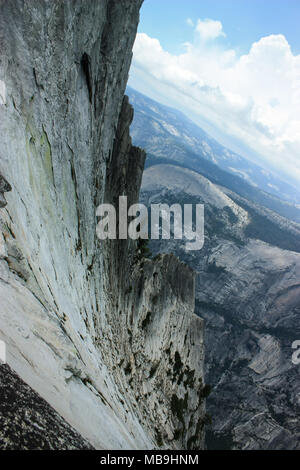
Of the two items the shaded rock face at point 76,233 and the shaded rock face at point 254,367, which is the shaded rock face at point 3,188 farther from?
the shaded rock face at point 254,367

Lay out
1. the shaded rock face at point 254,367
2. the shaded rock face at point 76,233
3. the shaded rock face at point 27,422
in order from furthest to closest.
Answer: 1. the shaded rock face at point 254,367
2. the shaded rock face at point 76,233
3. the shaded rock face at point 27,422

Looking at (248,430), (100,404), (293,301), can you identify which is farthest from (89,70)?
(293,301)

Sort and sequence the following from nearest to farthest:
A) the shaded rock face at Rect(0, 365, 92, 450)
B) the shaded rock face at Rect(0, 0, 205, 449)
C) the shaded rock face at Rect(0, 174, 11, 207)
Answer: the shaded rock face at Rect(0, 365, 92, 450) → the shaded rock face at Rect(0, 0, 205, 449) → the shaded rock face at Rect(0, 174, 11, 207)

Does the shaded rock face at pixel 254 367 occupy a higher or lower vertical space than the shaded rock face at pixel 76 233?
lower

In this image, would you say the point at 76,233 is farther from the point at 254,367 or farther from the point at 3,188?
the point at 254,367

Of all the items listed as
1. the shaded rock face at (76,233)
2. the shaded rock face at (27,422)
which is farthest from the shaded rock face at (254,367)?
the shaded rock face at (27,422)

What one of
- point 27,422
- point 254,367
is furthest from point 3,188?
point 254,367

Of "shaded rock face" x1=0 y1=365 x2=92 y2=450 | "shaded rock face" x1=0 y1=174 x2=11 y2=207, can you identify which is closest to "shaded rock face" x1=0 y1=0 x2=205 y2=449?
"shaded rock face" x1=0 y1=174 x2=11 y2=207

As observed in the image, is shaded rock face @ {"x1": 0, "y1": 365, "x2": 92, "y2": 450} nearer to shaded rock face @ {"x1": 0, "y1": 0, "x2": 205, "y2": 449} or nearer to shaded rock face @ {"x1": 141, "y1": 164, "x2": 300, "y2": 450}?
shaded rock face @ {"x1": 0, "y1": 0, "x2": 205, "y2": 449}

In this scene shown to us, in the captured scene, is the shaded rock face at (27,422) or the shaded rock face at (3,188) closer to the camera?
the shaded rock face at (27,422)
